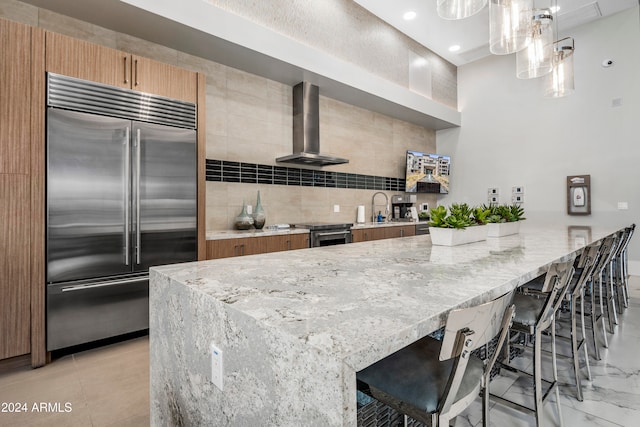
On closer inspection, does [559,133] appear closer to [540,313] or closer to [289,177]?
[289,177]

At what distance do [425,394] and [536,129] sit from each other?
6346 mm

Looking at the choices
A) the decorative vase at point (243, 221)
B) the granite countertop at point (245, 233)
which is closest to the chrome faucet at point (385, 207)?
the granite countertop at point (245, 233)

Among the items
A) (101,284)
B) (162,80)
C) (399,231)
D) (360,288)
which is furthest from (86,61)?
(399,231)

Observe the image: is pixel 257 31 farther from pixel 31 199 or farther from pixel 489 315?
pixel 489 315

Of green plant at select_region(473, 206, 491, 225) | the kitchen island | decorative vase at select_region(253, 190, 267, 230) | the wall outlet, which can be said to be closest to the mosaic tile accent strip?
decorative vase at select_region(253, 190, 267, 230)

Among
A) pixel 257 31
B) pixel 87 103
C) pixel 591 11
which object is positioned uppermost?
pixel 591 11

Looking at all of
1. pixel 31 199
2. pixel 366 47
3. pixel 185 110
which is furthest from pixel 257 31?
pixel 31 199

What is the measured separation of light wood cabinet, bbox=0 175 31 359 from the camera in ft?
7.18

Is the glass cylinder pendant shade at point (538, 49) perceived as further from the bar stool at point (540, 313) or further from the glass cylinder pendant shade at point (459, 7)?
the bar stool at point (540, 313)

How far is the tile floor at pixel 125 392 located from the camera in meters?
1.73

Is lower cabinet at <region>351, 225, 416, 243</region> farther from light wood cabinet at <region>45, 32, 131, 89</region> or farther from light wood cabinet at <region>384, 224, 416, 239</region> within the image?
light wood cabinet at <region>45, 32, 131, 89</region>

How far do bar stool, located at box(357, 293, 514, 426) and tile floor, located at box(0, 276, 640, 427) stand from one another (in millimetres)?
837

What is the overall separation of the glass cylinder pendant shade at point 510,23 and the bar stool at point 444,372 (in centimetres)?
249

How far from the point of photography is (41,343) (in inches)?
90.7
